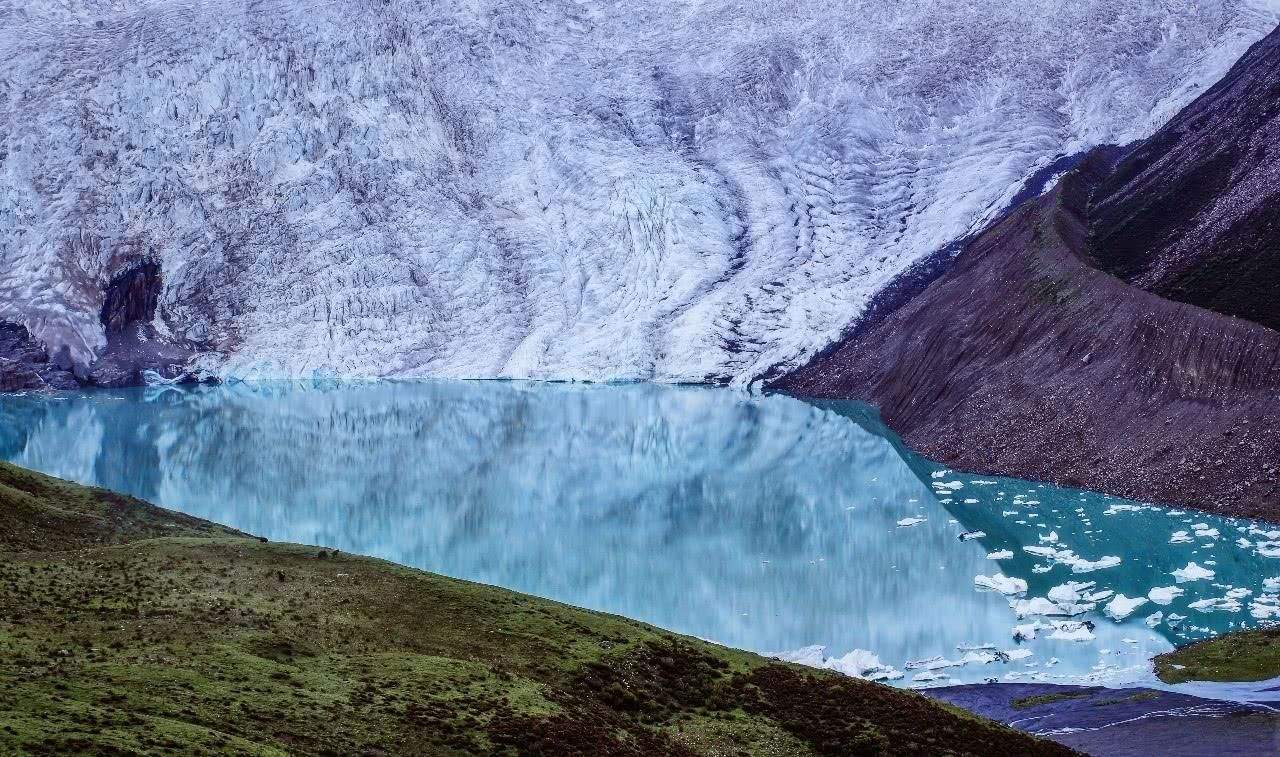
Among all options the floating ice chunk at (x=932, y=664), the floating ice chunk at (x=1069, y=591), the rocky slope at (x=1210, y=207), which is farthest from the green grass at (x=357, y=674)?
the rocky slope at (x=1210, y=207)

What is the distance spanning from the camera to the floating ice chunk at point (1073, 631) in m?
39.9

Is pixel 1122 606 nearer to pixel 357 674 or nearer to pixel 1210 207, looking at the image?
pixel 357 674

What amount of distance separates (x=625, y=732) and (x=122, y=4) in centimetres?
18170

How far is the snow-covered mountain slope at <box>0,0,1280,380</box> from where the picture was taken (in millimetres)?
139250

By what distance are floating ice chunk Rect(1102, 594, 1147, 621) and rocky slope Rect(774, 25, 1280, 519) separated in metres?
14.3

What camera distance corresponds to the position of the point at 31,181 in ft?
500

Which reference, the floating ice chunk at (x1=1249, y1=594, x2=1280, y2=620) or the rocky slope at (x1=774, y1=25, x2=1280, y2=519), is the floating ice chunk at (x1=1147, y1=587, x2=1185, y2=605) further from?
the rocky slope at (x1=774, y1=25, x2=1280, y2=519)

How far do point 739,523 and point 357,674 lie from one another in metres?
39.2

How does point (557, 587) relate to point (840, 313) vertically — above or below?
below

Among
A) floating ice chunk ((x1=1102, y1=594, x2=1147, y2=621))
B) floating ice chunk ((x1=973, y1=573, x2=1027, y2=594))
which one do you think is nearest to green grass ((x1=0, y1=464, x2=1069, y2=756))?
floating ice chunk ((x1=1102, y1=594, x2=1147, y2=621))

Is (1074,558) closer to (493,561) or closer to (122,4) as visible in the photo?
(493,561)

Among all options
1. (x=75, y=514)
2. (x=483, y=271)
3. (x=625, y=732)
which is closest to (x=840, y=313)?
(x=483, y=271)

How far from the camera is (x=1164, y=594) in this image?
146 ft

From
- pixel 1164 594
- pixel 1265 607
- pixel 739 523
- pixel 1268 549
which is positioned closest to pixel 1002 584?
pixel 1164 594
